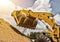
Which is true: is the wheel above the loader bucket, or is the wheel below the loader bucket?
below

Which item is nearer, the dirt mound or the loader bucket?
the dirt mound

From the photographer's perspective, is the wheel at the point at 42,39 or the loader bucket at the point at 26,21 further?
the loader bucket at the point at 26,21

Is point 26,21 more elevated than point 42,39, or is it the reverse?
point 26,21

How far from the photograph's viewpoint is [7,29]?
1.76 meters

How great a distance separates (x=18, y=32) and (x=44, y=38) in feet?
0.85

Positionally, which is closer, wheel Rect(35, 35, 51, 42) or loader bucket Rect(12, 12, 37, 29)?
wheel Rect(35, 35, 51, 42)

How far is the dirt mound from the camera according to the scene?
1618 millimetres

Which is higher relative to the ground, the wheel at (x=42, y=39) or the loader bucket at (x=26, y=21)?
the loader bucket at (x=26, y=21)

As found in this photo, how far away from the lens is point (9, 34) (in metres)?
1.69

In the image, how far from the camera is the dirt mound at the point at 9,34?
5.31ft

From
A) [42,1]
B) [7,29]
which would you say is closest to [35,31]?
[7,29]

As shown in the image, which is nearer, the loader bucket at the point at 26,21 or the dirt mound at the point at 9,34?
the dirt mound at the point at 9,34

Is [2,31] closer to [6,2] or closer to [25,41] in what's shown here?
[25,41]

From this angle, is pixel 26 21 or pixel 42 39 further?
pixel 26 21
